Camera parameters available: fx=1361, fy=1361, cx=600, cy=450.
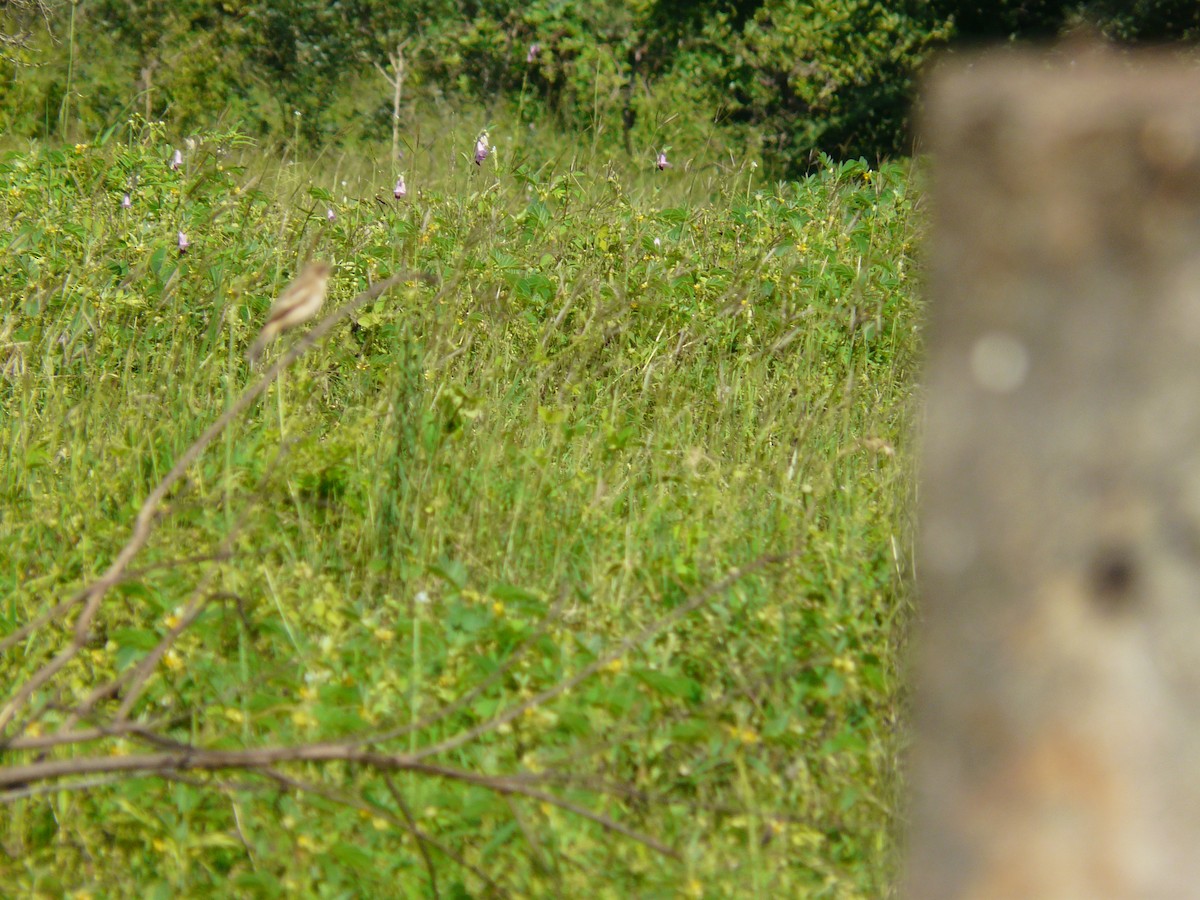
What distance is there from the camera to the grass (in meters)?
2.06

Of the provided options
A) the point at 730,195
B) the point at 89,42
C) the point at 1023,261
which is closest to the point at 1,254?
the point at 730,195

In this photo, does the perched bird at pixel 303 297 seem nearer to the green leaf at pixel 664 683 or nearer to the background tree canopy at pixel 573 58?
the green leaf at pixel 664 683

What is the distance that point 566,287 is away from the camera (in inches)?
168

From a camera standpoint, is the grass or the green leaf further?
the green leaf

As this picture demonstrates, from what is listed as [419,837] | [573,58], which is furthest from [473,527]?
[573,58]

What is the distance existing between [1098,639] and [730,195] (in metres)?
4.25

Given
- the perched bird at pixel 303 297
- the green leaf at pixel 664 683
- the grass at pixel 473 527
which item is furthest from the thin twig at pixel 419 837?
the perched bird at pixel 303 297

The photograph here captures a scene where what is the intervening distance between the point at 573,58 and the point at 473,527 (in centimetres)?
991

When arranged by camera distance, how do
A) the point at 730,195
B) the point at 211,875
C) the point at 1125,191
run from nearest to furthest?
the point at 1125,191 < the point at 211,875 < the point at 730,195

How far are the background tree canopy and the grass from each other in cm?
363

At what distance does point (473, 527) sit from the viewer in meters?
2.89

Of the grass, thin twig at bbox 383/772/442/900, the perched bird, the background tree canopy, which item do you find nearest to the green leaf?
the grass

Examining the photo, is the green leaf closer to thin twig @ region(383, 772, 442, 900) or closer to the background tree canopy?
thin twig @ region(383, 772, 442, 900)

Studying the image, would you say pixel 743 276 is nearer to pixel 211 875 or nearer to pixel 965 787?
pixel 211 875
